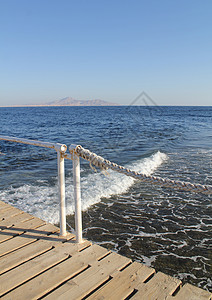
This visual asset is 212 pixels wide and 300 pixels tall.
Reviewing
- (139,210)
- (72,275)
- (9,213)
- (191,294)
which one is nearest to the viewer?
(191,294)

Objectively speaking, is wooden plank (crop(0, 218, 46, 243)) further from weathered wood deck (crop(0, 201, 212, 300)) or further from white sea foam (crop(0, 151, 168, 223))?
white sea foam (crop(0, 151, 168, 223))

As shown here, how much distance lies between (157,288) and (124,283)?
32 centimetres

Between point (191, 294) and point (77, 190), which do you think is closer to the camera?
point (191, 294)

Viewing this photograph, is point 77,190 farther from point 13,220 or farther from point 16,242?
point 13,220

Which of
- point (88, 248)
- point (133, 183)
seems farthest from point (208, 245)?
point (133, 183)

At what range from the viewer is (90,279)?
2.29 metres

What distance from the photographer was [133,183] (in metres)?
8.37

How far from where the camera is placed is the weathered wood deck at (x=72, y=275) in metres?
2.11

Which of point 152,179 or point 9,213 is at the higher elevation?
point 152,179

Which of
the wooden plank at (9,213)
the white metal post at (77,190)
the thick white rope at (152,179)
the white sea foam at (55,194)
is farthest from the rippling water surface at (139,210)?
the wooden plank at (9,213)

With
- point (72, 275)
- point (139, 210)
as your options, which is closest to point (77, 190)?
point (72, 275)

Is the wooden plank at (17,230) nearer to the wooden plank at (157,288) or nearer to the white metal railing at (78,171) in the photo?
the white metal railing at (78,171)

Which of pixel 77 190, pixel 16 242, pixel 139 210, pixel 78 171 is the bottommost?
pixel 139 210

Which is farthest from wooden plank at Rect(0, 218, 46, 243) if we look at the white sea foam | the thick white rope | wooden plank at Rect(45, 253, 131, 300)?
the white sea foam
